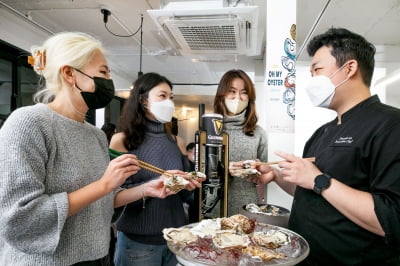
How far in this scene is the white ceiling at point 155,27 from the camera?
303 centimetres

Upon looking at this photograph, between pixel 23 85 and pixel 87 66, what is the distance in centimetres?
319

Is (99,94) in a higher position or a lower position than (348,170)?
higher

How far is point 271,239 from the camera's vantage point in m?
0.99

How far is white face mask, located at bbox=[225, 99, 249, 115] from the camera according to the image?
1.78 m

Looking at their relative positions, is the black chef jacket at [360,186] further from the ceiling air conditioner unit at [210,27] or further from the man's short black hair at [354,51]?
the ceiling air conditioner unit at [210,27]

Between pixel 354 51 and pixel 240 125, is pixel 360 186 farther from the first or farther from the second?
pixel 240 125

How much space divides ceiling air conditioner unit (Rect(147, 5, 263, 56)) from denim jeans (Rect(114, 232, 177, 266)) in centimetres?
170

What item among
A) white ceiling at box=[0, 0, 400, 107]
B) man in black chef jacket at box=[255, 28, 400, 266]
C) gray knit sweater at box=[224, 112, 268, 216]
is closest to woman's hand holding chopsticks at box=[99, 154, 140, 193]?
man in black chef jacket at box=[255, 28, 400, 266]

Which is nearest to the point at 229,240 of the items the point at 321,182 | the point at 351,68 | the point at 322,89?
the point at 321,182

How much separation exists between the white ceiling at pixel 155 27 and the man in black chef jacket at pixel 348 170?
6.19 ft

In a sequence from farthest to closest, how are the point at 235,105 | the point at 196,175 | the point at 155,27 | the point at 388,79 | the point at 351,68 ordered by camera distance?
the point at 388,79
the point at 155,27
the point at 235,105
the point at 196,175
the point at 351,68

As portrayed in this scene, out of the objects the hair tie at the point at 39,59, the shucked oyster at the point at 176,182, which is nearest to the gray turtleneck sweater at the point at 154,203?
the shucked oyster at the point at 176,182

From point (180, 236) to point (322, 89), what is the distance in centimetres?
90

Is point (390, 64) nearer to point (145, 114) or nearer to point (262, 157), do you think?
point (262, 157)
